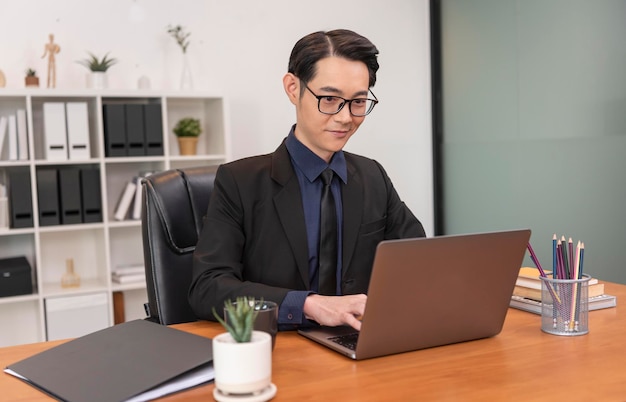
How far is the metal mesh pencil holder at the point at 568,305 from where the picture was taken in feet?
4.29

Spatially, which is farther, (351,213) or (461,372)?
(351,213)

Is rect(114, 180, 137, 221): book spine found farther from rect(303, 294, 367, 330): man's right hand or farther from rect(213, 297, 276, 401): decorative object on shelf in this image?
rect(213, 297, 276, 401): decorative object on shelf

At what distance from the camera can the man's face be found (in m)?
1.65

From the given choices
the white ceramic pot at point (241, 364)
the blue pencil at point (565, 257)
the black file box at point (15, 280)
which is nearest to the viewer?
the white ceramic pot at point (241, 364)

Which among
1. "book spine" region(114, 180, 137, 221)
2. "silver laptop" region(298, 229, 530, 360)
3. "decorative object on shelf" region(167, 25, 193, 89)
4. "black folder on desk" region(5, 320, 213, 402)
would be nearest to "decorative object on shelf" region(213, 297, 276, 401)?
"black folder on desk" region(5, 320, 213, 402)

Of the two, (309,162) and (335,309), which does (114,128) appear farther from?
(335,309)

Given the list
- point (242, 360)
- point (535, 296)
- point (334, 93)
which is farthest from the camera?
point (334, 93)

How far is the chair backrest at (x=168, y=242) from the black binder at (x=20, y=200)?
180 centimetres

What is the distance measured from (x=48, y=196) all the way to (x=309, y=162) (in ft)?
6.88

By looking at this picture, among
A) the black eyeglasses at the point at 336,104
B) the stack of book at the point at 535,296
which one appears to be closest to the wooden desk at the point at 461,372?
the stack of book at the point at 535,296

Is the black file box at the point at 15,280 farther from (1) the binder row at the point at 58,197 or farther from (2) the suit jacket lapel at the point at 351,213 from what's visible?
(2) the suit jacket lapel at the point at 351,213

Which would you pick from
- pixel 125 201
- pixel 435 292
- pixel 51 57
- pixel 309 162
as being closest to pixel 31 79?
pixel 51 57

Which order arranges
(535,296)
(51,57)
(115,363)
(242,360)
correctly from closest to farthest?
1. (242,360)
2. (115,363)
3. (535,296)
4. (51,57)

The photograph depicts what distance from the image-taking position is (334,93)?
166 cm
